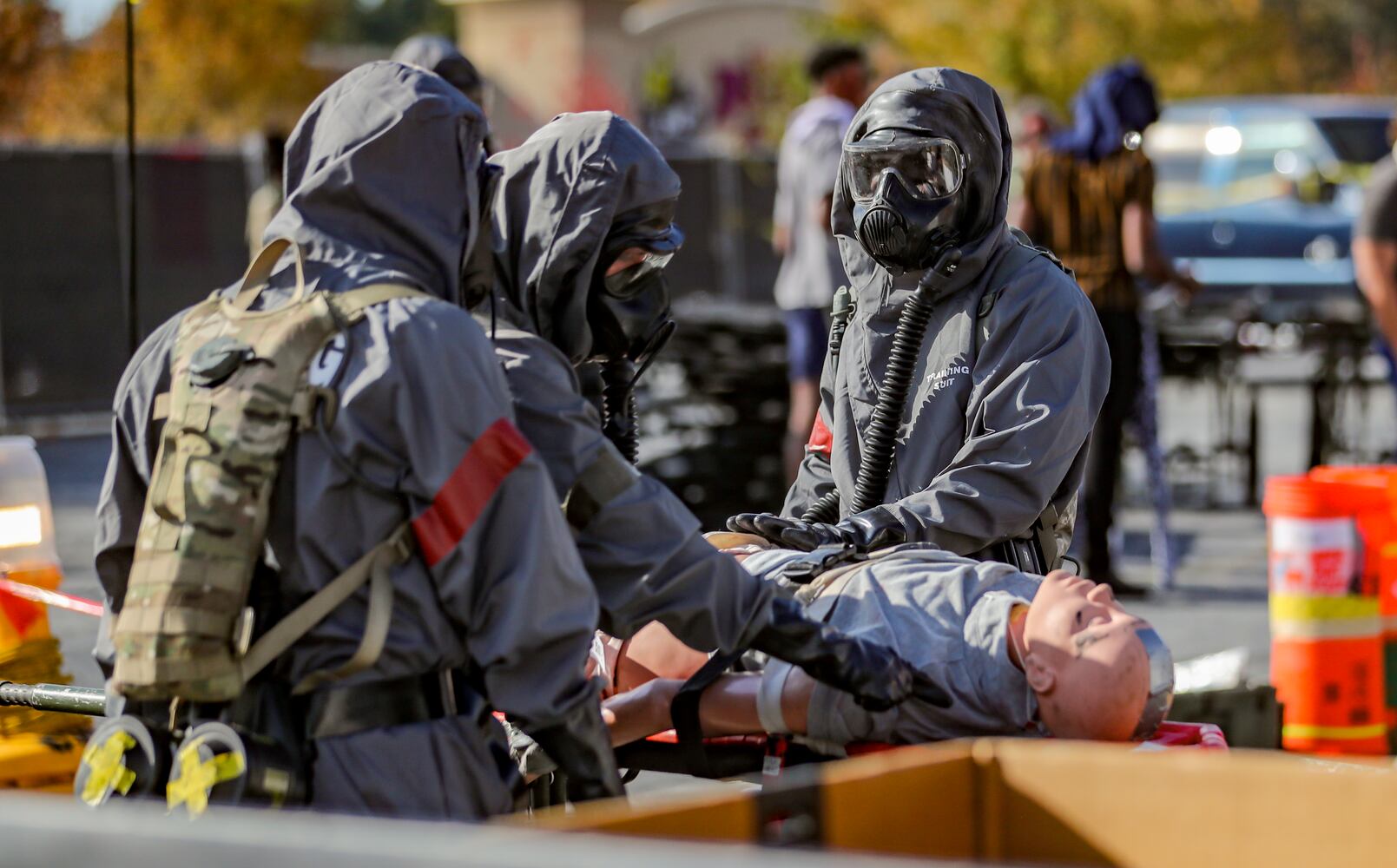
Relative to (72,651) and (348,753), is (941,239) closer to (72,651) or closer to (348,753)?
(348,753)

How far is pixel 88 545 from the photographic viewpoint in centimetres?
1016

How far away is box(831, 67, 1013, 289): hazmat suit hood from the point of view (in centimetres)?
446

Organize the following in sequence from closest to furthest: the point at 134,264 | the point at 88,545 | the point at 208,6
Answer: the point at 134,264
the point at 88,545
the point at 208,6

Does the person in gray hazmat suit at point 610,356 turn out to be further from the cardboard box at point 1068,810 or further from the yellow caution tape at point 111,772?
the cardboard box at point 1068,810

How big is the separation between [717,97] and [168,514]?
3732cm

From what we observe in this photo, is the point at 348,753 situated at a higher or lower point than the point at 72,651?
higher

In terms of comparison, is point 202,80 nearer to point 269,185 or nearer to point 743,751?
point 269,185

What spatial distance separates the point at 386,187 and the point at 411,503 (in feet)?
1.68

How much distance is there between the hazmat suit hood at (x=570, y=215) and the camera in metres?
3.51

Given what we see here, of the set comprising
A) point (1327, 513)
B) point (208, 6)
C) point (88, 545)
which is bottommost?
point (88, 545)

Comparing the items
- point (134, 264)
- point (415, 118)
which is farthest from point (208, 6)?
point (415, 118)

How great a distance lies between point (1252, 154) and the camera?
19.9 metres

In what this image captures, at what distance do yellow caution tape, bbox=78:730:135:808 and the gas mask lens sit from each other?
1.26m

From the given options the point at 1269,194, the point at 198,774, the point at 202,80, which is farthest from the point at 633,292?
the point at 202,80
